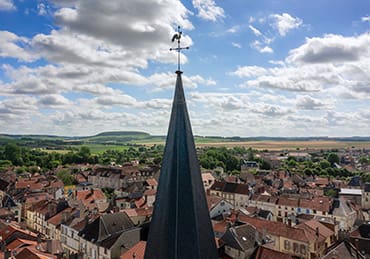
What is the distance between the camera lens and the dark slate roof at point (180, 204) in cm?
796

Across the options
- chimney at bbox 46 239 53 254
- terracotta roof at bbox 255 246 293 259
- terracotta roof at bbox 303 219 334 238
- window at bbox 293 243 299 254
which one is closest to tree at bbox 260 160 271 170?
terracotta roof at bbox 303 219 334 238

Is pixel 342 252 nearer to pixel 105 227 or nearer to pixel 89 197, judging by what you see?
pixel 105 227

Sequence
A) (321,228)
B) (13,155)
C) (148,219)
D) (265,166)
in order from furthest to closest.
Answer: (265,166) → (13,155) → (148,219) → (321,228)

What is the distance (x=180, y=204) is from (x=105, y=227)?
3388cm

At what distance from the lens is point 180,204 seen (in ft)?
26.9

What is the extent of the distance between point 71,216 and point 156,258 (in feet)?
149

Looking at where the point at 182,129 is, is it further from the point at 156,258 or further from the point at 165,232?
the point at 156,258

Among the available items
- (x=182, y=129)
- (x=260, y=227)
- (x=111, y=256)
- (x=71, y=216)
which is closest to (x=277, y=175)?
(x=260, y=227)

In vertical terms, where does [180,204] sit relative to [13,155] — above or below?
above

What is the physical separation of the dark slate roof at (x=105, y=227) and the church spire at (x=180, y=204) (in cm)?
3244

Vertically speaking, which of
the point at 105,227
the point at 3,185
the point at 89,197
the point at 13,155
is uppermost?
the point at 13,155

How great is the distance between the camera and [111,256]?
35.2 meters

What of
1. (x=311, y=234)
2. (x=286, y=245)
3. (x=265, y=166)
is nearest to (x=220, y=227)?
(x=286, y=245)

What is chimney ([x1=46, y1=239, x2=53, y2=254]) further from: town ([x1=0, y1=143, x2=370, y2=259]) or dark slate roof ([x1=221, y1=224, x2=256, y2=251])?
dark slate roof ([x1=221, y1=224, x2=256, y2=251])
